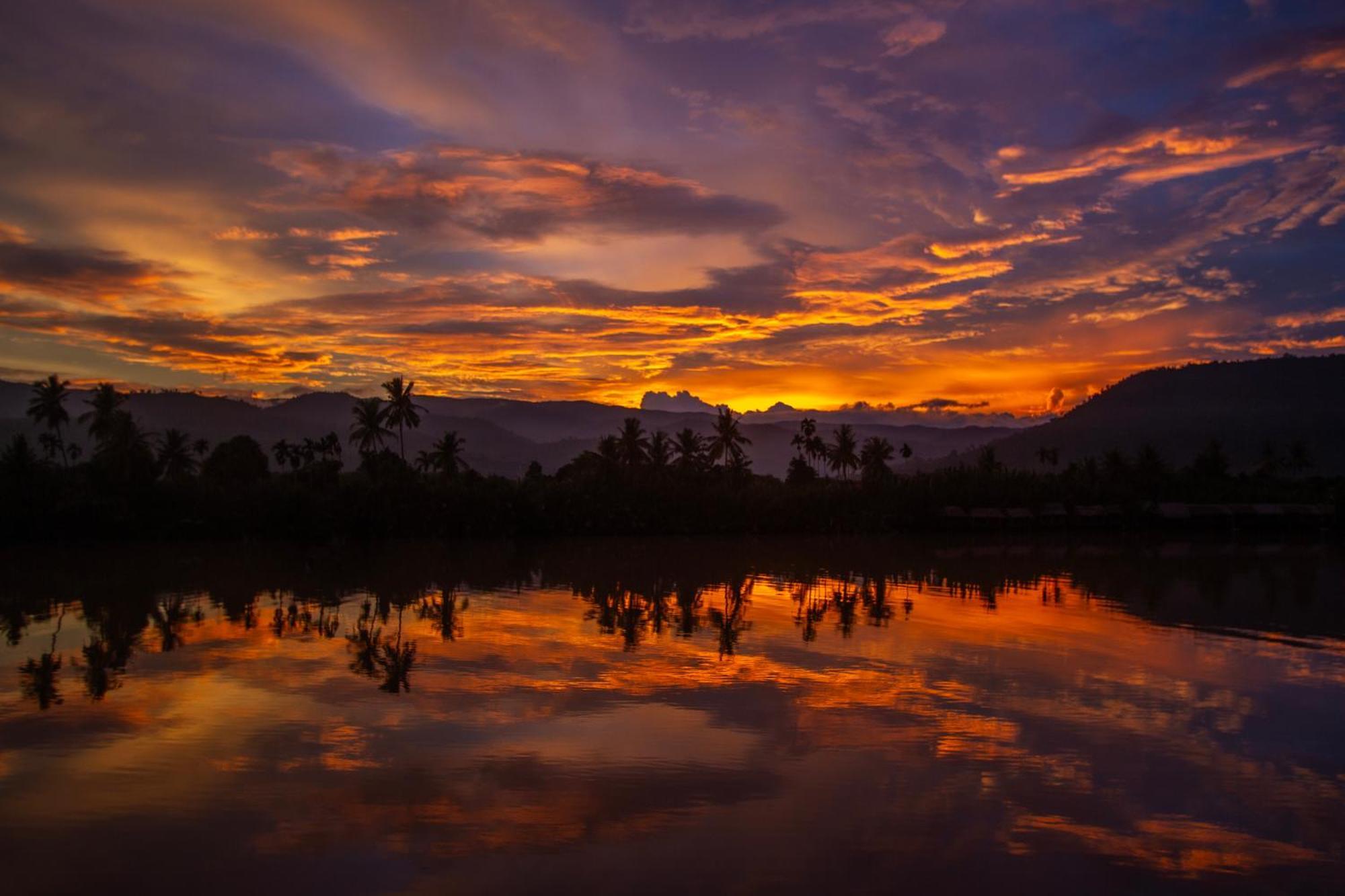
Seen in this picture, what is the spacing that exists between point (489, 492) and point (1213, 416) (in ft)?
367

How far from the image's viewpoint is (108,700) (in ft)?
39.3

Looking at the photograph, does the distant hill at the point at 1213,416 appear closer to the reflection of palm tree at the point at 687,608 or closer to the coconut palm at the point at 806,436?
the coconut palm at the point at 806,436

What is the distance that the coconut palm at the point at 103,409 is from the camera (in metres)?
55.0

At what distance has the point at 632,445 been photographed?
2512 inches

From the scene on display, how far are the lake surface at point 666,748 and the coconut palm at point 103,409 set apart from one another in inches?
1543

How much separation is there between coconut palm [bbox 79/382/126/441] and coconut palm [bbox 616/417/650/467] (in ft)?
98.8

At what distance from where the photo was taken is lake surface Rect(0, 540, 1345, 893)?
7230 mm

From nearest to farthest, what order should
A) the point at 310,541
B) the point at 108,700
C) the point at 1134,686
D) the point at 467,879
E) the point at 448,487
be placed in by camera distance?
the point at 467,879, the point at 108,700, the point at 1134,686, the point at 310,541, the point at 448,487

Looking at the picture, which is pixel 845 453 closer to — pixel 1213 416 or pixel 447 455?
pixel 447 455

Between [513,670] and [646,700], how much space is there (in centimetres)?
280

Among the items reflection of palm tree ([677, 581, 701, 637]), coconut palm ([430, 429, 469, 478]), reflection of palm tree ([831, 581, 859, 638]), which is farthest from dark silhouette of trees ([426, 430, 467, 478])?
reflection of palm tree ([831, 581, 859, 638])

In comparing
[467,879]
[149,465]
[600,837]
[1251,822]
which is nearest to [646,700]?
[600,837]

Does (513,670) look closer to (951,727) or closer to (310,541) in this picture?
(951,727)

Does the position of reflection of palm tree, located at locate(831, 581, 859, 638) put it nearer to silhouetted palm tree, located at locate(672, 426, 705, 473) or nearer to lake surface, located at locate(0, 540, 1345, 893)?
lake surface, located at locate(0, 540, 1345, 893)
